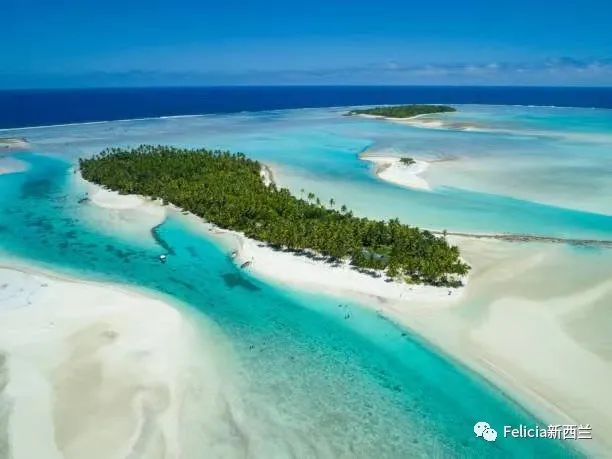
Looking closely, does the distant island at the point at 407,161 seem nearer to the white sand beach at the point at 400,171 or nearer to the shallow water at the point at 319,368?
the white sand beach at the point at 400,171

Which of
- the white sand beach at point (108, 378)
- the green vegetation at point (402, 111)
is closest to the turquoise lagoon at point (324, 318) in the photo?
the white sand beach at point (108, 378)

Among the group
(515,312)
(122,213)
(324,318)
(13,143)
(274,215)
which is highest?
(13,143)

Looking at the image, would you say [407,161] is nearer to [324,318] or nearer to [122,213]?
[122,213]

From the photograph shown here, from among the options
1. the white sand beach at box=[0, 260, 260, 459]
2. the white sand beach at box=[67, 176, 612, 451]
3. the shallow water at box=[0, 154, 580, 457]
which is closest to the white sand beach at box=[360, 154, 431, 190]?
the white sand beach at box=[67, 176, 612, 451]

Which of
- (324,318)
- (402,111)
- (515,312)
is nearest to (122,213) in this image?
(324,318)

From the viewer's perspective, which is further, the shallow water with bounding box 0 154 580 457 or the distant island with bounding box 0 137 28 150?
the distant island with bounding box 0 137 28 150

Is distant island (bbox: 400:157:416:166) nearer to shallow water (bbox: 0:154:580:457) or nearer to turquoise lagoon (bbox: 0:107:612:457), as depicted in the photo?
turquoise lagoon (bbox: 0:107:612:457)

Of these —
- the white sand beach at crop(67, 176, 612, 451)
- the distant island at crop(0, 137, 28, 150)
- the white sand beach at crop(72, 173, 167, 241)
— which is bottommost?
the white sand beach at crop(67, 176, 612, 451)
